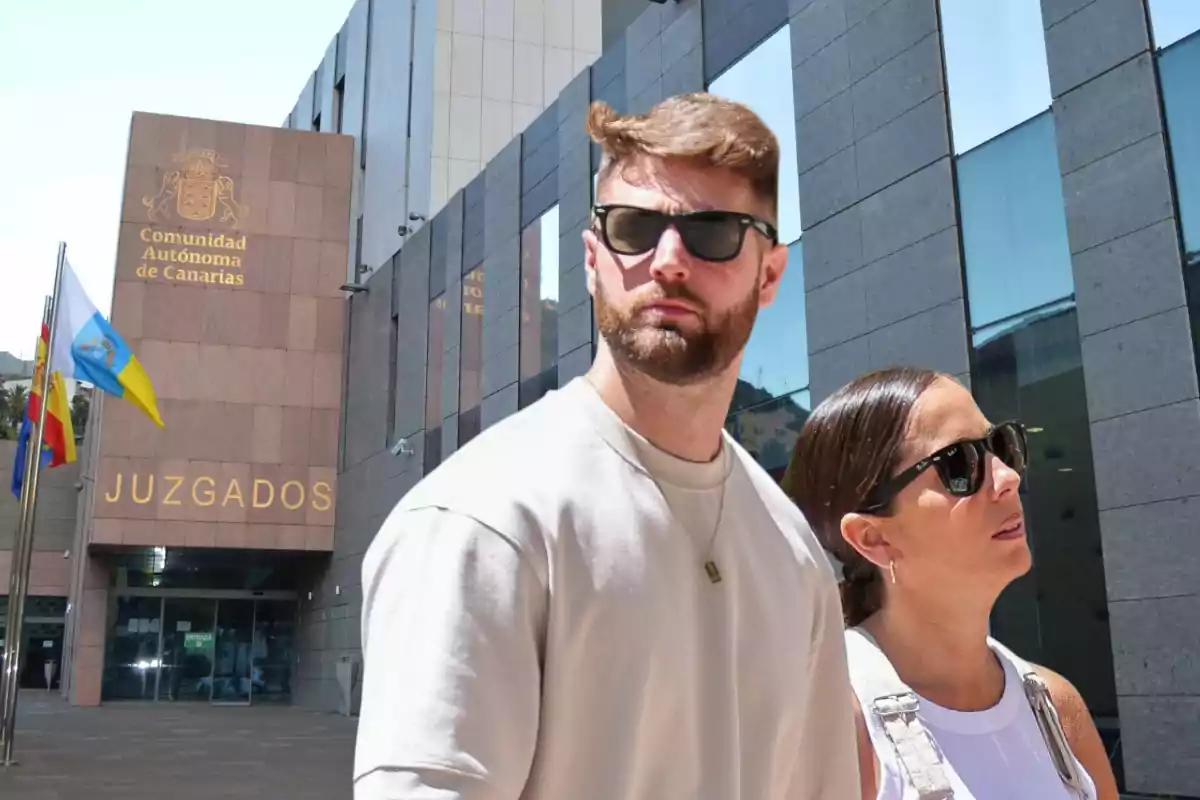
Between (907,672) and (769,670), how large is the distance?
36.0 inches

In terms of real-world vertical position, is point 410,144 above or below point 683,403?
above

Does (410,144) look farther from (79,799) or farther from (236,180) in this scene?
(79,799)

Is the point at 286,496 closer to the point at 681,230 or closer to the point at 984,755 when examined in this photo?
the point at 984,755

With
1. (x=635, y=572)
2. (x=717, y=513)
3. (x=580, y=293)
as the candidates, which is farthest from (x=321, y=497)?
(x=635, y=572)

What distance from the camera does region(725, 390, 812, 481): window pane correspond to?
12727 millimetres

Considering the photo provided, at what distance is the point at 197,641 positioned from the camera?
1192 inches

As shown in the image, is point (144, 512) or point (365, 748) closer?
point (365, 748)

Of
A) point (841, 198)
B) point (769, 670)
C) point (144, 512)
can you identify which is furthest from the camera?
point (144, 512)

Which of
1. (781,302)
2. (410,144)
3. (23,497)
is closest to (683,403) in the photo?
(781,302)

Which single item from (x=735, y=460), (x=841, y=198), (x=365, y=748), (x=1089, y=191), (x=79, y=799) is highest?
(x=841, y=198)

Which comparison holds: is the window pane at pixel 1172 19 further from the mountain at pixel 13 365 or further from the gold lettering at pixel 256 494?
the mountain at pixel 13 365

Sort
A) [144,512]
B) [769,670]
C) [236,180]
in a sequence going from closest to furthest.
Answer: [769,670]
[144,512]
[236,180]

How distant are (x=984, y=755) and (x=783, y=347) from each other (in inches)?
438

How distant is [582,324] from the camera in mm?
17172
